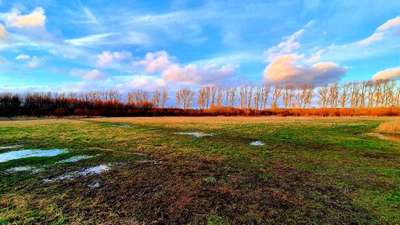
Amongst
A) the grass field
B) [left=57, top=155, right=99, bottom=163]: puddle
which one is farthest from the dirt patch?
[left=57, top=155, right=99, bottom=163]: puddle

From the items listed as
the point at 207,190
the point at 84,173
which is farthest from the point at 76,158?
the point at 207,190

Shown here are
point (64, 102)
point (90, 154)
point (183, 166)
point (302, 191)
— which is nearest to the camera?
point (302, 191)

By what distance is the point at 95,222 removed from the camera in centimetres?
459

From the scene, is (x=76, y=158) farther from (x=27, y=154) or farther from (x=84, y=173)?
(x=27, y=154)

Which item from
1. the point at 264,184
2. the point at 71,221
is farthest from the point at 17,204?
the point at 264,184

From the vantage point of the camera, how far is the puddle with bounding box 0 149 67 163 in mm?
10426

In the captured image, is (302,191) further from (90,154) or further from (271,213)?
(90,154)

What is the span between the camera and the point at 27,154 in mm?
11039

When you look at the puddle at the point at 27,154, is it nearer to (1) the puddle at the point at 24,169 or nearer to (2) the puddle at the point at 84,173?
(1) the puddle at the point at 24,169

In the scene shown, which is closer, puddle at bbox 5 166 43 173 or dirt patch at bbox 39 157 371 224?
dirt patch at bbox 39 157 371 224

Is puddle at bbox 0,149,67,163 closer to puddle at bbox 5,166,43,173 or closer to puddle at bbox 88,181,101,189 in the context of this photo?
puddle at bbox 5,166,43,173

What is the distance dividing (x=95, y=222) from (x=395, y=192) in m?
7.85

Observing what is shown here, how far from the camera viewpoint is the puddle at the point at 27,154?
10.4 meters

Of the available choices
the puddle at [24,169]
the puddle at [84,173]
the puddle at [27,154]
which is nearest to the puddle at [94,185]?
the puddle at [84,173]
